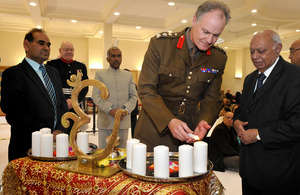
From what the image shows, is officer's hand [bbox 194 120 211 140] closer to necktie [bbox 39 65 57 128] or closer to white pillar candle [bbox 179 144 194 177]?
white pillar candle [bbox 179 144 194 177]

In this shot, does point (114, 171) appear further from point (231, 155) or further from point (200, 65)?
point (231, 155)

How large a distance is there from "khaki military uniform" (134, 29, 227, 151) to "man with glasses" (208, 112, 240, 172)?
7.21ft

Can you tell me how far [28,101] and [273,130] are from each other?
1.71 meters

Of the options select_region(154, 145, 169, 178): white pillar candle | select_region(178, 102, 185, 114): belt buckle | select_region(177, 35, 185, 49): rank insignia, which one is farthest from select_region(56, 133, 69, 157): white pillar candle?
select_region(177, 35, 185, 49): rank insignia

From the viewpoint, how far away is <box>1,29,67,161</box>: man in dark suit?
186 cm

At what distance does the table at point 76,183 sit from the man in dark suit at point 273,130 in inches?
24.7

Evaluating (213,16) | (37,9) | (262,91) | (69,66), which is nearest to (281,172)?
(262,91)

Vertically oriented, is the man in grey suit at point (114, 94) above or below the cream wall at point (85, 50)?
below

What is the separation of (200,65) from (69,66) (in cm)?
244

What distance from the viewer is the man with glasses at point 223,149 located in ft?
12.2

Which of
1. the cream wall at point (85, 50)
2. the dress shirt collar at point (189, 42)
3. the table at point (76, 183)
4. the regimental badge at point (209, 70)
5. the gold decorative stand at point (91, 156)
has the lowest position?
the table at point (76, 183)

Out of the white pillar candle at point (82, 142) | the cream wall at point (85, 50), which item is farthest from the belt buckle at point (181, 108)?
the cream wall at point (85, 50)

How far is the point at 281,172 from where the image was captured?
1662mm

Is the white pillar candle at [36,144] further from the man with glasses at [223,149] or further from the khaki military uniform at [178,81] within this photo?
the man with glasses at [223,149]
